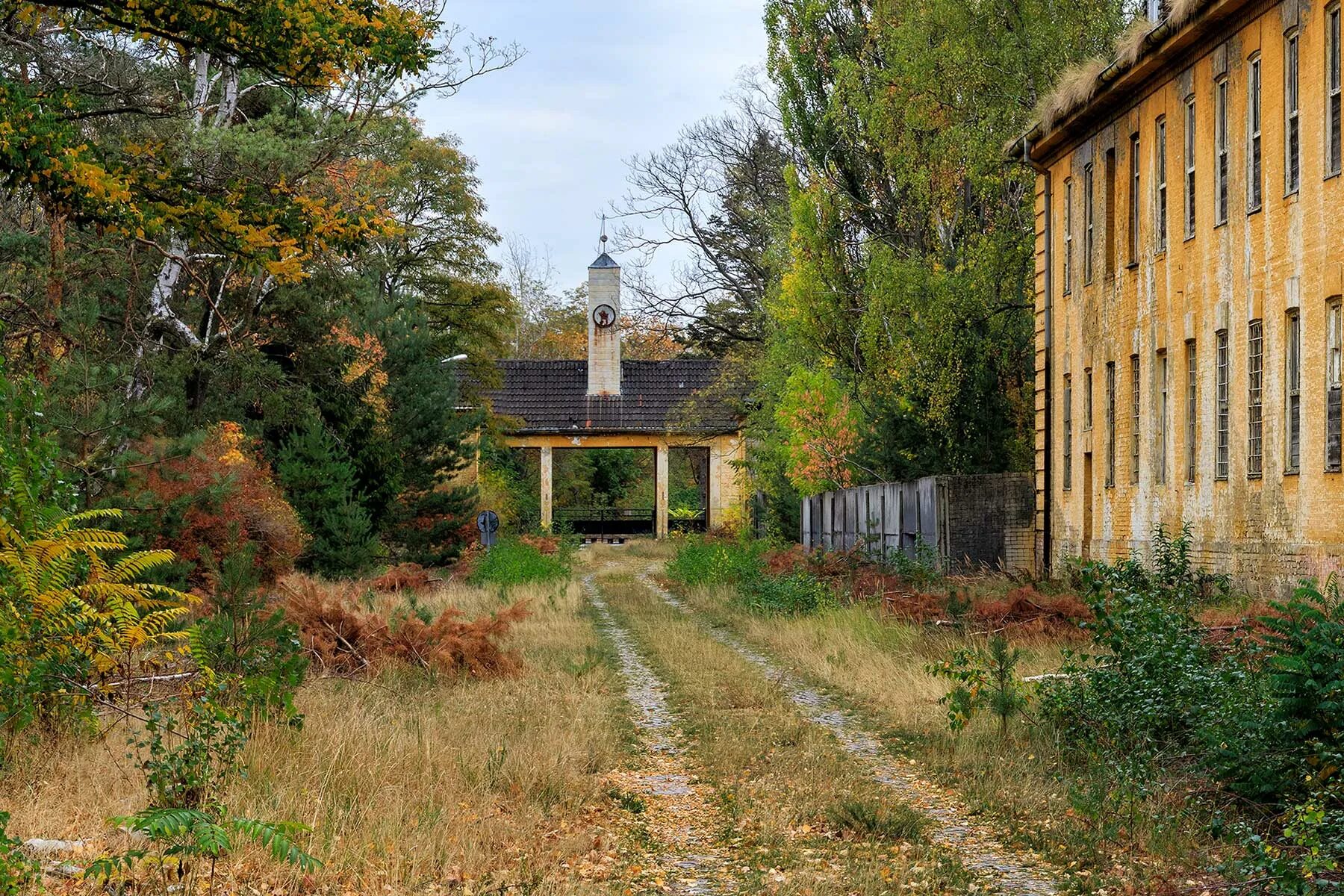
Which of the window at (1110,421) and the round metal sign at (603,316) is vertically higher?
the round metal sign at (603,316)

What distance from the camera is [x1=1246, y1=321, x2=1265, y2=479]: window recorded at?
16766mm

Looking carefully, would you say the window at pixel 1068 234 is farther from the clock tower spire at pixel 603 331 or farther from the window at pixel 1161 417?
the clock tower spire at pixel 603 331

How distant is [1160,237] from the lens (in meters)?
19.6

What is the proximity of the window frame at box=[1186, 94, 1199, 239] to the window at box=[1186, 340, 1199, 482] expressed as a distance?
58.4 inches

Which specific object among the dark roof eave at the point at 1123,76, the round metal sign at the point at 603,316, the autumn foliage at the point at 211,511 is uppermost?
the round metal sign at the point at 603,316

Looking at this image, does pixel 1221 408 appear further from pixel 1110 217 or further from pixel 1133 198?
pixel 1110 217

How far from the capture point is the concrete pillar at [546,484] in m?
56.2

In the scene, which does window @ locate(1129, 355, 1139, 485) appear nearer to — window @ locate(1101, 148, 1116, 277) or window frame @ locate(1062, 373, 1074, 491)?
window @ locate(1101, 148, 1116, 277)

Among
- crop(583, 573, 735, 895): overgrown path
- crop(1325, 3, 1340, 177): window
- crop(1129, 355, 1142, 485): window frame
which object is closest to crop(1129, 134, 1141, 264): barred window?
crop(1129, 355, 1142, 485): window frame

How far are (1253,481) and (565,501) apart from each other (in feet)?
166

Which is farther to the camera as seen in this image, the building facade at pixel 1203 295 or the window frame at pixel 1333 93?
the building facade at pixel 1203 295

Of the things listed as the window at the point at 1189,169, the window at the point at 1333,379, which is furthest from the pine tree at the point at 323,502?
the window at the point at 1333,379

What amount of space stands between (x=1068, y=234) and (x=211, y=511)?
13467mm

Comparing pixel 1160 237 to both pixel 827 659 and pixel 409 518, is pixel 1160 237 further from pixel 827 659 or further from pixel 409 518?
pixel 409 518
